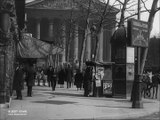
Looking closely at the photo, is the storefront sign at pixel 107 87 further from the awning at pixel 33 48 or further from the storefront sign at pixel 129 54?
the awning at pixel 33 48

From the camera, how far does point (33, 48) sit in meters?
23.4

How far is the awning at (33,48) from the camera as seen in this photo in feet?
76.0

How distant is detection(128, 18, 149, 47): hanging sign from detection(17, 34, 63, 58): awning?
7412 millimetres

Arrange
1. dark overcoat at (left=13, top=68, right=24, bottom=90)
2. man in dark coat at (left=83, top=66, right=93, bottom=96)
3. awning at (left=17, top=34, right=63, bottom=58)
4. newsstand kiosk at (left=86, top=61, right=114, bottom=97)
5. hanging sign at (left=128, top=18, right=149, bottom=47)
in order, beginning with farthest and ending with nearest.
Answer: man in dark coat at (left=83, top=66, right=93, bottom=96)
awning at (left=17, top=34, right=63, bottom=58)
newsstand kiosk at (left=86, top=61, right=114, bottom=97)
dark overcoat at (left=13, top=68, right=24, bottom=90)
hanging sign at (left=128, top=18, right=149, bottom=47)

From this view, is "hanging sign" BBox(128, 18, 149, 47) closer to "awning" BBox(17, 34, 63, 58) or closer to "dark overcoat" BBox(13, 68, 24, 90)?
"dark overcoat" BBox(13, 68, 24, 90)

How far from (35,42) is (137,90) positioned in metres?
8.16

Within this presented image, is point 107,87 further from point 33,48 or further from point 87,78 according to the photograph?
point 33,48

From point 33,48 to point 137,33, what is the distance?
25.6 feet

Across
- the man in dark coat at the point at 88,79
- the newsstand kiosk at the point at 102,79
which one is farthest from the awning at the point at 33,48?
the newsstand kiosk at the point at 102,79

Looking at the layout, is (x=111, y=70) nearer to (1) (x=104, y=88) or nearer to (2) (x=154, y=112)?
(1) (x=104, y=88)

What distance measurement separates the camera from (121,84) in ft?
73.5

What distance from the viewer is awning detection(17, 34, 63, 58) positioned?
23158 millimetres

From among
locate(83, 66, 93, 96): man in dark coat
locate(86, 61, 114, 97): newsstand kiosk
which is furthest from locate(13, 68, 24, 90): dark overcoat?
locate(83, 66, 93, 96): man in dark coat

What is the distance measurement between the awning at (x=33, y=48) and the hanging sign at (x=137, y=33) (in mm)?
7412
